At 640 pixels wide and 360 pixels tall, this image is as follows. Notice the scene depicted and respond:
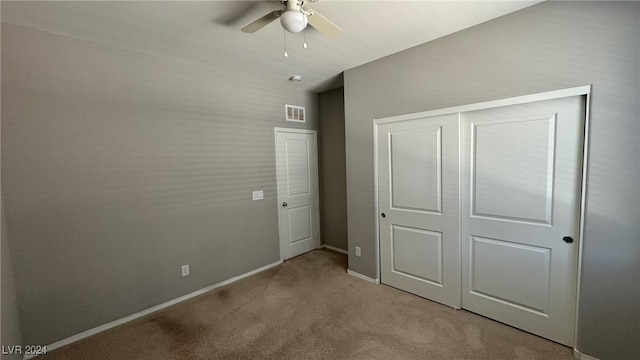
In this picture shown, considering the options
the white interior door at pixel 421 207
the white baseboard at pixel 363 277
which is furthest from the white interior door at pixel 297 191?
the white interior door at pixel 421 207

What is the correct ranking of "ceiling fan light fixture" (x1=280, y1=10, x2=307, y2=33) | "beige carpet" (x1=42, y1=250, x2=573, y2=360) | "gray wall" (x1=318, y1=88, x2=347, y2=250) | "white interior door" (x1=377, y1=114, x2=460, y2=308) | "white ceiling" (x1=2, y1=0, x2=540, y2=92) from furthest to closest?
1. "gray wall" (x1=318, y1=88, x2=347, y2=250)
2. "white interior door" (x1=377, y1=114, x2=460, y2=308)
3. "beige carpet" (x1=42, y1=250, x2=573, y2=360)
4. "white ceiling" (x1=2, y1=0, x2=540, y2=92)
5. "ceiling fan light fixture" (x1=280, y1=10, x2=307, y2=33)

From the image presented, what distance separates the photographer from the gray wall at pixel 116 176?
204 centimetres

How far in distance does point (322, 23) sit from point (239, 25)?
0.82 m

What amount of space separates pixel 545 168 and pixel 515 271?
35.9 inches

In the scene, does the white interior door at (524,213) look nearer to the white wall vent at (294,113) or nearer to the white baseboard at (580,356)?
the white baseboard at (580,356)

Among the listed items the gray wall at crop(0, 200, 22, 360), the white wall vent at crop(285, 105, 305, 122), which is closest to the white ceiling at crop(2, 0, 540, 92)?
the white wall vent at crop(285, 105, 305, 122)

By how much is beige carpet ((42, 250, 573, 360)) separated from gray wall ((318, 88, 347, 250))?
1.36 metres

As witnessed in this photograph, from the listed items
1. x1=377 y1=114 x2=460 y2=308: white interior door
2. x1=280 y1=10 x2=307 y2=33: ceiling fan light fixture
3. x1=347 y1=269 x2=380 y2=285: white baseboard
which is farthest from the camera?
x1=347 y1=269 x2=380 y2=285: white baseboard

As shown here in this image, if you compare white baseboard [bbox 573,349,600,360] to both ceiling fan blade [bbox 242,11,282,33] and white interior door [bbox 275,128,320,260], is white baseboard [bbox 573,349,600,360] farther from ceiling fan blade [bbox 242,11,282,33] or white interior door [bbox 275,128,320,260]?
ceiling fan blade [bbox 242,11,282,33]

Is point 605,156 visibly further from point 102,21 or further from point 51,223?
point 51,223

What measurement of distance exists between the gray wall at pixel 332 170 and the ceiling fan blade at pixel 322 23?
2139mm

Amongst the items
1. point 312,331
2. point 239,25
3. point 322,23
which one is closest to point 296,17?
point 322,23

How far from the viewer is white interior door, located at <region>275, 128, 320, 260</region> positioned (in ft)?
12.5

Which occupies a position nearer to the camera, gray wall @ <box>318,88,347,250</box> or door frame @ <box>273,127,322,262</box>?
door frame @ <box>273,127,322,262</box>
